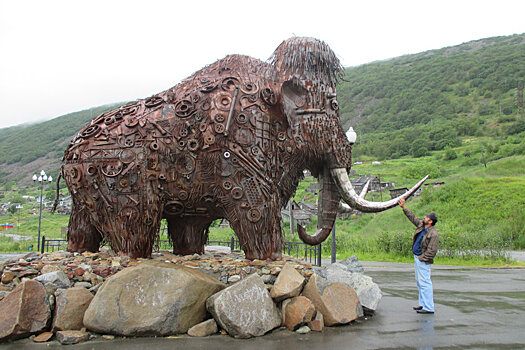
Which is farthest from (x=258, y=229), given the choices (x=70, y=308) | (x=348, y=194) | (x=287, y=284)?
(x=70, y=308)

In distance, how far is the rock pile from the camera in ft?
13.1

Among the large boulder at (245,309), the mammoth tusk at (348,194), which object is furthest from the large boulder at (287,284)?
the mammoth tusk at (348,194)

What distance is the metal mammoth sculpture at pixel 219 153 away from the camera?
4.99 m

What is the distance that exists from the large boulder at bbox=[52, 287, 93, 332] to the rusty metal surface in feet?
2.94

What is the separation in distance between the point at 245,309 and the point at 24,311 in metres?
2.23

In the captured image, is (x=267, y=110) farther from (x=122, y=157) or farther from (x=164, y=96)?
(x=122, y=157)

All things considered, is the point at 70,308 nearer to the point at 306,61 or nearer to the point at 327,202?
the point at 327,202

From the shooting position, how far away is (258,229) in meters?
4.98

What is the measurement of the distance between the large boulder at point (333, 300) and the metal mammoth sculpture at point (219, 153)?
720 mm

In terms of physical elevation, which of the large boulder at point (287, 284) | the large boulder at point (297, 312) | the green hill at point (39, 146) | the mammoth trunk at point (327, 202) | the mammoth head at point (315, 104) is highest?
the green hill at point (39, 146)

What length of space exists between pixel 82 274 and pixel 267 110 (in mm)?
3001

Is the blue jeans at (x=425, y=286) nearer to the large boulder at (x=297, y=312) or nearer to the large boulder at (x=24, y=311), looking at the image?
the large boulder at (x=297, y=312)

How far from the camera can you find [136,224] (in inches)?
196

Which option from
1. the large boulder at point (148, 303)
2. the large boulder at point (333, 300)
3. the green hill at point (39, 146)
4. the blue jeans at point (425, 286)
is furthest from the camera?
the green hill at point (39, 146)
